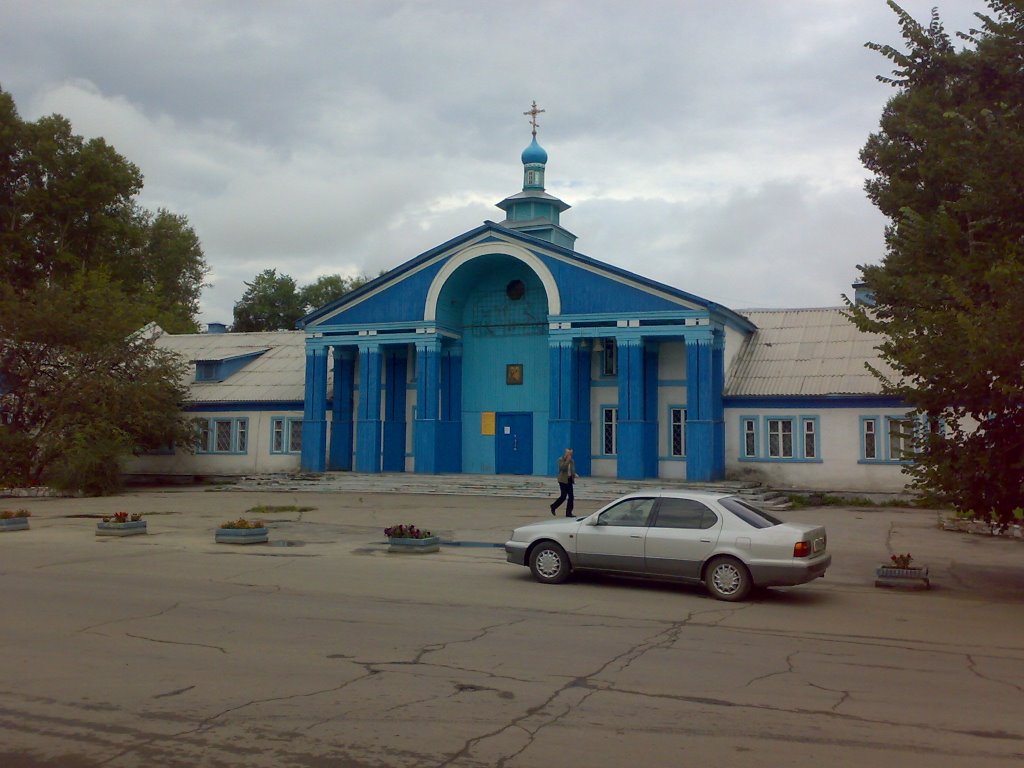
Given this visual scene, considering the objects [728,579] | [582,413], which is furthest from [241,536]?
[582,413]

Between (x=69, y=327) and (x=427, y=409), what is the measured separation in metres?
12.8

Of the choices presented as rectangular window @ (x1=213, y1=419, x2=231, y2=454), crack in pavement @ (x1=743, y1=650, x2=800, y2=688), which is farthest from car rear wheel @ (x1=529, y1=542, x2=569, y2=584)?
rectangular window @ (x1=213, y1=419, x2=231, y2=454)

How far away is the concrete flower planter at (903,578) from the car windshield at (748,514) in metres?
2.27

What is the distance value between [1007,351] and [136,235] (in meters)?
48.3

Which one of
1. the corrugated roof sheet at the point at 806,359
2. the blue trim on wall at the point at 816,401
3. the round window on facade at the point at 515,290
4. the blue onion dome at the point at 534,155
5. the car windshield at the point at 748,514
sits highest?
the blue onion dome at the point at 534,155

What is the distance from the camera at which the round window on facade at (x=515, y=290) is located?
3525 centimetres

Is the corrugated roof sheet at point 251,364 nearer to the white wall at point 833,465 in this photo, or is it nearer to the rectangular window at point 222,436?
the rectangular window at point 222,436

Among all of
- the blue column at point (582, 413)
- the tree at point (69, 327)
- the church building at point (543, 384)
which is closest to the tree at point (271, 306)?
the tree at point (69, 327)

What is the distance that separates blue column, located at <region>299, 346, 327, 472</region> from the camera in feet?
115

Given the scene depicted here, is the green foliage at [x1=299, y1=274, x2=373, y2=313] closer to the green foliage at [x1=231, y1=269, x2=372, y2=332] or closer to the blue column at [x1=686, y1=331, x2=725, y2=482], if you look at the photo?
the green foliage at [x1=231, y1=269, x2=372, y2=332]

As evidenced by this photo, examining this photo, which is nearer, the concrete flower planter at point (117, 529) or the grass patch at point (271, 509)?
the concrete flower planter at point (117, 529)

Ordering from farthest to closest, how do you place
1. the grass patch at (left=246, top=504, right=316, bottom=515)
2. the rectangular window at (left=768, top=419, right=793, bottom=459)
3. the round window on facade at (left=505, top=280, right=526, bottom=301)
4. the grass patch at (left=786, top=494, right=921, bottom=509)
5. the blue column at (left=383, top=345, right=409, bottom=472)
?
the blue column at (left=383, top=345, right=409, bottom=472) → the round window on facade at (left=505, top=280, right=526, bottom=301) → the rectangular window at (left=768, top=419, right=793, bottom=459) → the grass patch at (left=786, top=494, right=921, bottom=509) → the grass patch at (left=246, top=504, right=316, bottom=515)

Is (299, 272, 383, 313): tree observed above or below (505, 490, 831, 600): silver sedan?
above

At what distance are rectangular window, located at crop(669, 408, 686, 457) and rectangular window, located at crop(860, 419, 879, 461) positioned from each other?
19.4ft
